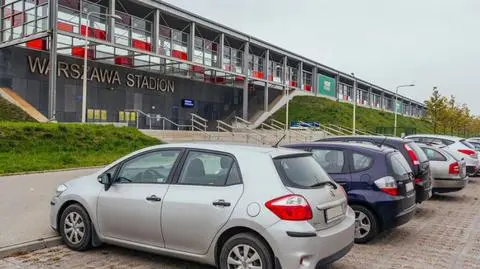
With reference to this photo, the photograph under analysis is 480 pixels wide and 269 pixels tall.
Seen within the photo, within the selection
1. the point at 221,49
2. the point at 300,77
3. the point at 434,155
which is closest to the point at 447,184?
the point at 434,155

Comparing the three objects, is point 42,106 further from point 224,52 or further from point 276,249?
point 276,249

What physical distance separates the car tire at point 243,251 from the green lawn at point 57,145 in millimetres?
9829

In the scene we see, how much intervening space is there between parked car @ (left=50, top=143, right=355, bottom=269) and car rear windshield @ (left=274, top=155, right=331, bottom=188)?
0.05 ft

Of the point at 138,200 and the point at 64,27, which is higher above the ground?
the point at 64,27

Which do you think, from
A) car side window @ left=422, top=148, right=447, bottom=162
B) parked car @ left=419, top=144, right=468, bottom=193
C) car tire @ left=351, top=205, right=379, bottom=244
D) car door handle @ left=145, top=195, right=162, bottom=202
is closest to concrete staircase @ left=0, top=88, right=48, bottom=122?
car side window @ left=422, top=148, right=447, bottom=162

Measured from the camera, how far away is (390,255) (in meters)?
6.21

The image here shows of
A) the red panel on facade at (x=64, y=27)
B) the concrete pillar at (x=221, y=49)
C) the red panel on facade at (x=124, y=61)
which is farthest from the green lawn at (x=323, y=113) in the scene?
the red panel on facade at (x=64, y=27)

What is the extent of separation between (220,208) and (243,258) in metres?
0.55

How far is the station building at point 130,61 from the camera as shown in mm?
23328

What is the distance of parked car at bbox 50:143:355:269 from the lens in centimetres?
449

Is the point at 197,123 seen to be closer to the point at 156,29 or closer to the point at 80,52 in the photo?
the point at 156,29

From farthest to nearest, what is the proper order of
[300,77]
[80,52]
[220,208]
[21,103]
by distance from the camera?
[300,77] < [80,52] < [21,103] < [220,208]

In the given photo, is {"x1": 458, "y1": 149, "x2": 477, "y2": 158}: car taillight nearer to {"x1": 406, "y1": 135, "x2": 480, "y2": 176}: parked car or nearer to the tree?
{"x1": 406, "y1": 135, "x2": 480, "y2": 176}: parked car

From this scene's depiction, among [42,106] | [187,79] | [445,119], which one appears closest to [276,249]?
[42,106]
